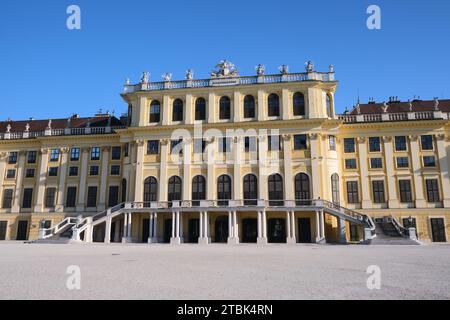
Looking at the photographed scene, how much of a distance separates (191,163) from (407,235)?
21.3 m

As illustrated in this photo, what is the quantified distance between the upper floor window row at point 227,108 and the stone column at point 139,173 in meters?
3.10

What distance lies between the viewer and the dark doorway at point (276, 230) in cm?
3844

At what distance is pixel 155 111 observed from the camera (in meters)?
43.6

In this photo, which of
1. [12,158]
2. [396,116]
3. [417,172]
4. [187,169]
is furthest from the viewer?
[12,158]

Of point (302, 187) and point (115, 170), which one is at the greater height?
point (115, 170)

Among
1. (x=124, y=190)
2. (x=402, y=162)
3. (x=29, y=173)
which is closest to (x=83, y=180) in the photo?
(x=124, y=190)

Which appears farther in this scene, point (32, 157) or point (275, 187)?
point (32, 157)

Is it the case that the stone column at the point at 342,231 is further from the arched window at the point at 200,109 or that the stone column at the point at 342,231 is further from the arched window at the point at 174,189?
the arched window at the point at 200,109

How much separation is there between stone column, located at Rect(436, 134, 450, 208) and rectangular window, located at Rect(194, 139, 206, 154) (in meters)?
24.0

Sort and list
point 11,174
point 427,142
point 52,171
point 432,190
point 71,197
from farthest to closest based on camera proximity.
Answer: point 11,174
point 52,171
point 71,197
point 427,142
point 432,190

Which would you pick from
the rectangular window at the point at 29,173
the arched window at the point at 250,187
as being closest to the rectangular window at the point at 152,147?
the arched window at the point at 250,187

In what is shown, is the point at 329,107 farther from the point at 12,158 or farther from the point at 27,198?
the point at 12,158

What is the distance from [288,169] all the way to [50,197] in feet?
89.7

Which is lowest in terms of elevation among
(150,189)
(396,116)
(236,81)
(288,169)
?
(150,189)
